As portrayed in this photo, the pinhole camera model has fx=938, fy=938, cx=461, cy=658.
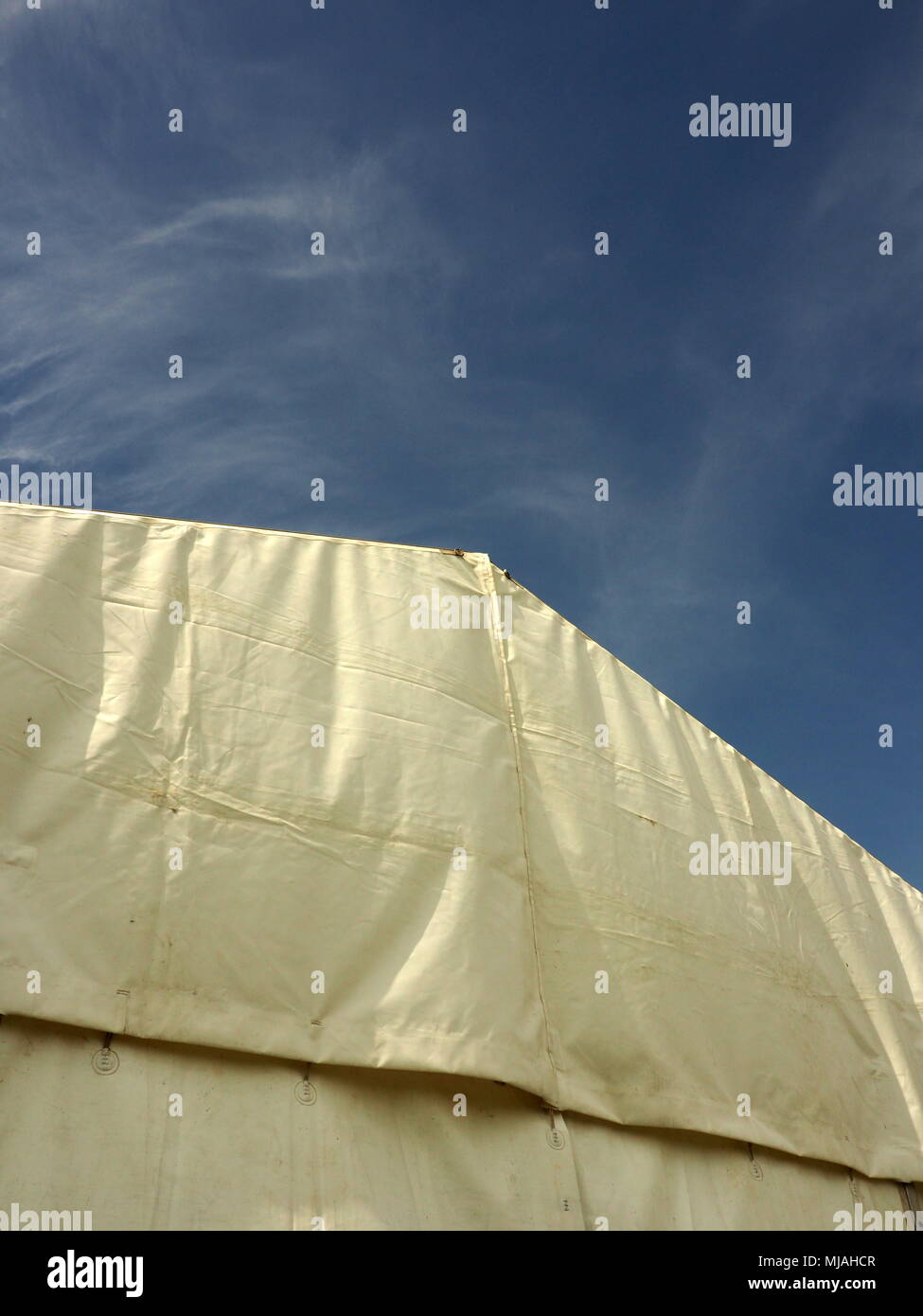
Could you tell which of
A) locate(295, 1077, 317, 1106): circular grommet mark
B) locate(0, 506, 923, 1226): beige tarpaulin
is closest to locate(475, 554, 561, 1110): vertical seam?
locate(0, 506, 923, 1226): beige tarpaulin

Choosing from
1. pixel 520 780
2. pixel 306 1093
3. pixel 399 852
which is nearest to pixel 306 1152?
pixel 306 1093

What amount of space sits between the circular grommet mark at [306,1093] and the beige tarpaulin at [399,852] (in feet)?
0.38

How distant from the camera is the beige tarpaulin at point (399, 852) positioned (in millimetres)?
3395

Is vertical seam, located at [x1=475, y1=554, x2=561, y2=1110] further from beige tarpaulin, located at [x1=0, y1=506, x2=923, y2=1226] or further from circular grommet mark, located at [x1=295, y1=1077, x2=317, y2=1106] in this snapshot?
circular grommet mark, located at [x1=295, y1=1077, x2=317, y2=1106]

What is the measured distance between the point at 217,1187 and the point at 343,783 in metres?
1.57

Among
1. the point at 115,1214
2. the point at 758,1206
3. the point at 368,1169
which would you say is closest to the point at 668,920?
the point at 758,1206

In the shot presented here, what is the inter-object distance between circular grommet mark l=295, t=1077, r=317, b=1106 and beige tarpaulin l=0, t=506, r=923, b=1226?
0.38 feet

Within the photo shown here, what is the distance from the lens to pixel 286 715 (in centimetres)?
414

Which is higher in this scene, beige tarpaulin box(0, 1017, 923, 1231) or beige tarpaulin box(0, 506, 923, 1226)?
beige tarpaulin box(0, 506, 923, 1226)

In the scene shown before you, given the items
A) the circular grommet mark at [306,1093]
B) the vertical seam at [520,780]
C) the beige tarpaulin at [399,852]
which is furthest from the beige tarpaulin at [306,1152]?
the vertical seam at [520,780]

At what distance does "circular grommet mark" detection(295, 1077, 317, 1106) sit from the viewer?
3361mm

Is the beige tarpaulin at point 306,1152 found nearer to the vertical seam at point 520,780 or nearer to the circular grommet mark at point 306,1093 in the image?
the circular grommet mark at point 306,1093

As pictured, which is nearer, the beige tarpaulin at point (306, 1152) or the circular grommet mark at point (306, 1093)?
the beige tarpaulin at point (306, 1152)

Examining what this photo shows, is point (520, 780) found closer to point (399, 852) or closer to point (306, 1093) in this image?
point (399, 852)
